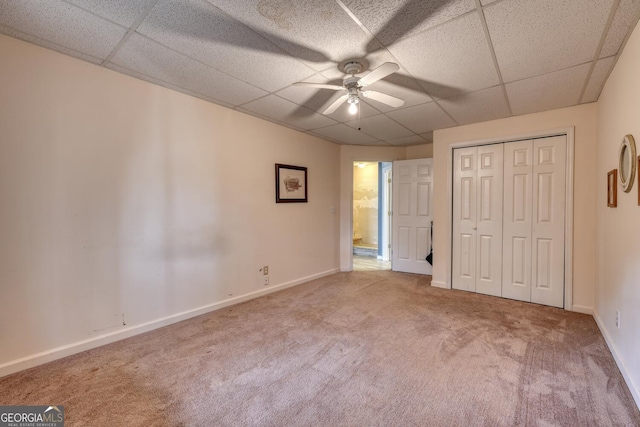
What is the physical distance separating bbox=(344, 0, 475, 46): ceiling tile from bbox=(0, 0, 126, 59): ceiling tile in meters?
1.53

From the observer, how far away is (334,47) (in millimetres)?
1919

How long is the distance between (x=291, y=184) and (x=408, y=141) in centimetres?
214

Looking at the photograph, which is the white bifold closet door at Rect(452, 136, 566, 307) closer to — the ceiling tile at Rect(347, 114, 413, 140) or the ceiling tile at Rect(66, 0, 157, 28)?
the ceiling tile at Rect(347, 114, 413, 140)

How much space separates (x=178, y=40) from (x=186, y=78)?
59 cm

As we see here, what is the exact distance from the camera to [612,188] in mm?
2188

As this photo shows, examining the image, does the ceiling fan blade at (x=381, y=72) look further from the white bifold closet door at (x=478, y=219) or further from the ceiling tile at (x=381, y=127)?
the white bifold closet door at (x=478, y=219)

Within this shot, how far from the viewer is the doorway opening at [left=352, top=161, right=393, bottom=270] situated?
19.8 ft

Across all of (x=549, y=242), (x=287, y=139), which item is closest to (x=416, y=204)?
(x=549, y=242)

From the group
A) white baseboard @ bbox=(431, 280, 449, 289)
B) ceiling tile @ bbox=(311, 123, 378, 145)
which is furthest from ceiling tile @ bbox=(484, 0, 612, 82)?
white baseboard @ bbox=(431, 280, 449, 289)

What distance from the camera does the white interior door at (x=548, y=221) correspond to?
308 centimetres

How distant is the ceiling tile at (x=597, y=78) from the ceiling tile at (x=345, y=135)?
2402mm

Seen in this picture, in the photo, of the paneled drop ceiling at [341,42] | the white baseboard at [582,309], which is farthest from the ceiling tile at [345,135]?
the white baseboard at [582,309]

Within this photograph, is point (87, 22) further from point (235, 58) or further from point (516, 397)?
point (516, 397)

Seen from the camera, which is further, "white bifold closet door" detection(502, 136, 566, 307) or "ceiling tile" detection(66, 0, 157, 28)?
"white bifold closet door" detection(502, 136, 566, 307)
